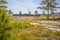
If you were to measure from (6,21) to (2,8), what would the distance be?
64 cm

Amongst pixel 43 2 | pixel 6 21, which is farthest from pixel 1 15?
pixel 43 2

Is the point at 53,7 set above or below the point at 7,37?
below

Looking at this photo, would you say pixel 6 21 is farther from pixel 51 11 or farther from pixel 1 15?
pixel 51 11

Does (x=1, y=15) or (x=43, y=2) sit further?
(x=43, y=2)

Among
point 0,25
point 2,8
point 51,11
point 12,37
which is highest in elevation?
point 2,8

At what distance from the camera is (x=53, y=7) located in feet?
219

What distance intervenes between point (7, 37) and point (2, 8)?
138 centimetres

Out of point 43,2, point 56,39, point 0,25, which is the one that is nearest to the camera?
point 0,25

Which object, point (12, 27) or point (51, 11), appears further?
point (51, 11)

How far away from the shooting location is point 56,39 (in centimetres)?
1798

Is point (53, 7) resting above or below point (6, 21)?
below

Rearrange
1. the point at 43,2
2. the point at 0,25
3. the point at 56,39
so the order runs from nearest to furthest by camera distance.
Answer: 1. the point at 0,25
2. the point at 56,39
3. the point at 43,2

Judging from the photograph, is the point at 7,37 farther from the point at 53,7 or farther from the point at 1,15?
the point at 53,7

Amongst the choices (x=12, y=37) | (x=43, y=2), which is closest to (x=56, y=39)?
(x=12, y=37)
